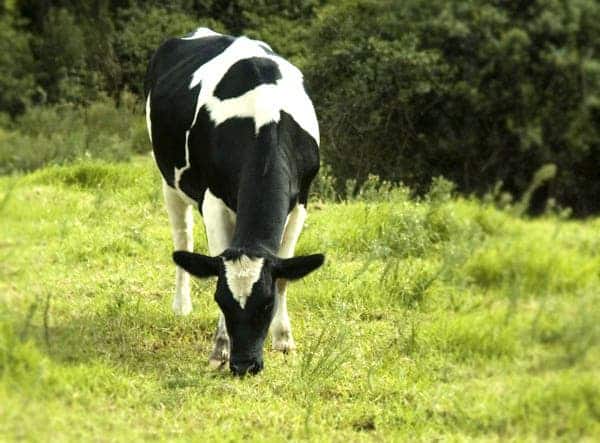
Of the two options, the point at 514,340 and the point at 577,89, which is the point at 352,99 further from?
the point at 514,340

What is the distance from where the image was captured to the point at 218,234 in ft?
17.5

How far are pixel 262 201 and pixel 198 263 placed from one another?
0.49 meters

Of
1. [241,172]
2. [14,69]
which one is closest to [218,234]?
[241,172]

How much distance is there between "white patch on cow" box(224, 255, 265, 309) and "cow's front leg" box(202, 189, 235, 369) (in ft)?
1.75

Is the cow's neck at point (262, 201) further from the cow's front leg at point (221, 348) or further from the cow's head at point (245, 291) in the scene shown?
the cow's front leg at point (221, 348)

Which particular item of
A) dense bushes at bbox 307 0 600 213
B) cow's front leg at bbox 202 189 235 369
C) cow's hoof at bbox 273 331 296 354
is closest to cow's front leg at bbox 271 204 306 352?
cow's hoof at bbox 273 331 296 354

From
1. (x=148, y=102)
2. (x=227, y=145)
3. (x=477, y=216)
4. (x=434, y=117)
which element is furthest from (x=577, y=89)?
(x=227, y=145)

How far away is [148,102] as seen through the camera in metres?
6.83

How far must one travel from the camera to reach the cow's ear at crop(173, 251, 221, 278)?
4754 mm

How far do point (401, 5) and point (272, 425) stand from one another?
40.9ft

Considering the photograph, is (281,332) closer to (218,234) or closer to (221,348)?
(221,348)

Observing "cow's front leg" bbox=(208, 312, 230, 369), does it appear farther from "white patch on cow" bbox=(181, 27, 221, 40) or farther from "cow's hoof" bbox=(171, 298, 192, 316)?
"white patch on cow" bbox=(181, 27, 221, 40)

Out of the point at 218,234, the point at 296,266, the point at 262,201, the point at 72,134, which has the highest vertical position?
the point at 262,201

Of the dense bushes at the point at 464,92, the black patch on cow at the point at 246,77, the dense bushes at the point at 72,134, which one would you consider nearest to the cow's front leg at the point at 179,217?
the black patch on cow at the point at 246,77
